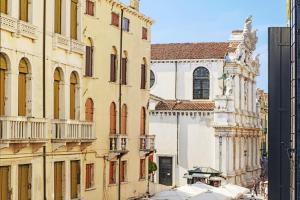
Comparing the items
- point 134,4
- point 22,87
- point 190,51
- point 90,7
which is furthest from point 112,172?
point 190,51

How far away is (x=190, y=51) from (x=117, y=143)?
83.7ft

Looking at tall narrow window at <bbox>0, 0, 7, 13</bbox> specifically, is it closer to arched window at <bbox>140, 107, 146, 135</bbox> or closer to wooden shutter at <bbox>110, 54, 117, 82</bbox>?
wooden shutter at <bbox>110, 54, 117, 82</bbox>

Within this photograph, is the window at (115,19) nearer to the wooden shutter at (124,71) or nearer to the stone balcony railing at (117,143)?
the wooden shutter at (124,71)

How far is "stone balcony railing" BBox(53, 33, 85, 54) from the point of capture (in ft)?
80.5

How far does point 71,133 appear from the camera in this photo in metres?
25.5

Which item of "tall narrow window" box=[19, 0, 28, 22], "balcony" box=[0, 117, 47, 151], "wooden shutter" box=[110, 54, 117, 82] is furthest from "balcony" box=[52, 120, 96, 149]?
"wooden shutter" box=[110, 54, 117, 82]

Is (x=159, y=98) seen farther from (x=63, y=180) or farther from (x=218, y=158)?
(x=63, y=180)

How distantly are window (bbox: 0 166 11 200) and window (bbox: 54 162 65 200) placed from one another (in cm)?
346

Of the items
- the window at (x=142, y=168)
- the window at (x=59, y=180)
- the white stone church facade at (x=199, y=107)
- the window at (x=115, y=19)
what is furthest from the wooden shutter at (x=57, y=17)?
the white stone church facade at (x=199, y=107)

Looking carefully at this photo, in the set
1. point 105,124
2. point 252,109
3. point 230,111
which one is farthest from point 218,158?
point 105,124

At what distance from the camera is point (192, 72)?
56656mm

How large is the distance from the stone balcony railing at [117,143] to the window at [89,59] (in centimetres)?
337

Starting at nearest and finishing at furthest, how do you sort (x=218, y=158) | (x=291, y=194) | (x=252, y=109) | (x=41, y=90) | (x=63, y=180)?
(x=291, y=194), (x=41, y=90), (x=63, y=180), (x=218, y=158), (x=252, y=109)

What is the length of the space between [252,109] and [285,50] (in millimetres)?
47620
